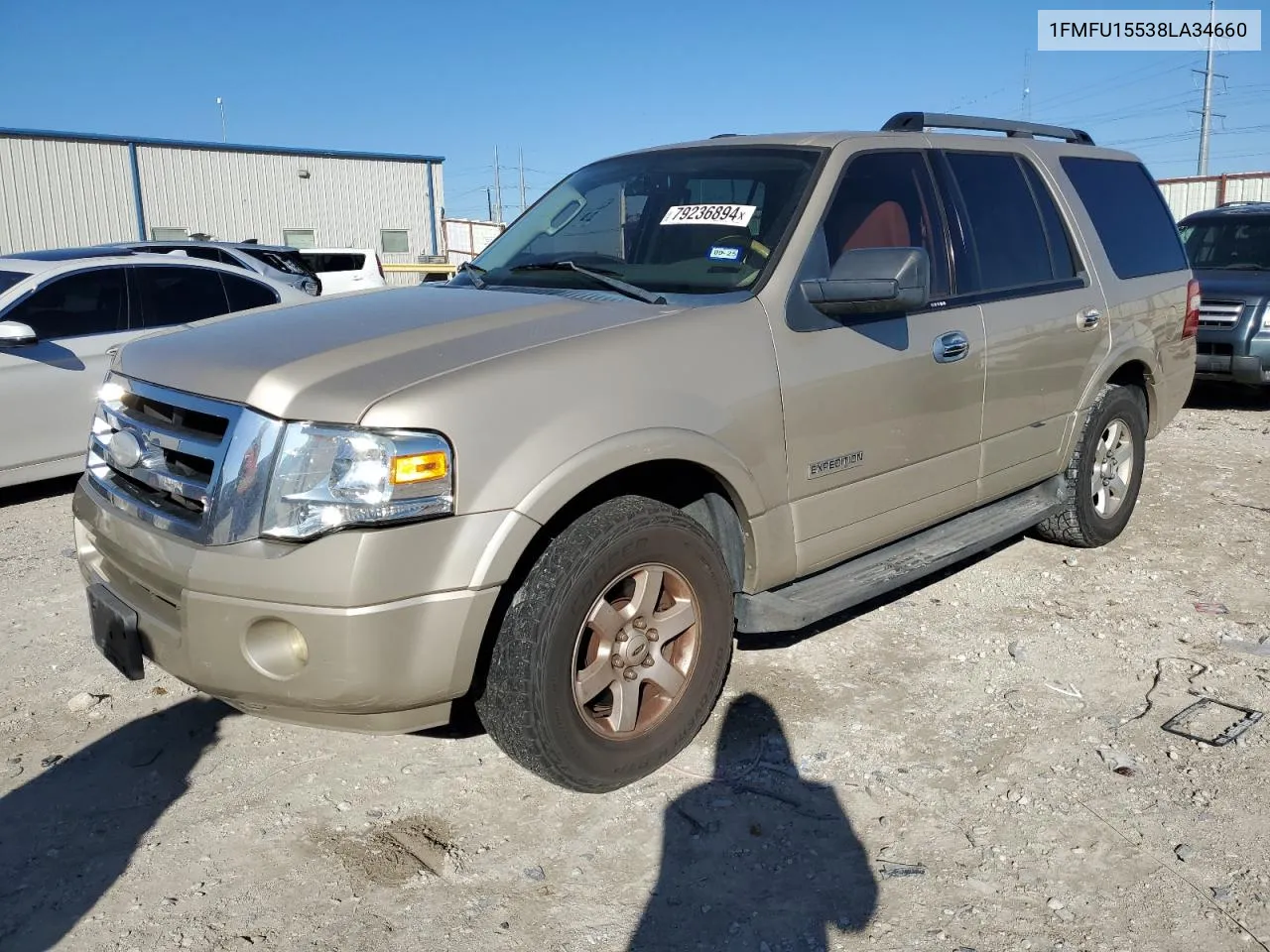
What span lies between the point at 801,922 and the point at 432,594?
4.01ft

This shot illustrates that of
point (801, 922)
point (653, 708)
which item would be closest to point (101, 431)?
point (653, 708)

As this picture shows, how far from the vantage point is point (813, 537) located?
3.55m

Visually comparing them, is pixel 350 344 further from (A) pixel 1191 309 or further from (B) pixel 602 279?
(A) pixel 1191 309

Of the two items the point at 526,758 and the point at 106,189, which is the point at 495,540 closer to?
the point at 526,758

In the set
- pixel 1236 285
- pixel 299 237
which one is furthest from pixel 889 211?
pixel 299 237

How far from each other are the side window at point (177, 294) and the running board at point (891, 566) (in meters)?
5.25

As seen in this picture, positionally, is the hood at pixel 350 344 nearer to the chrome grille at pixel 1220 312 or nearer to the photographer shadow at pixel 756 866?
the photographer shadow at pixel 756 866

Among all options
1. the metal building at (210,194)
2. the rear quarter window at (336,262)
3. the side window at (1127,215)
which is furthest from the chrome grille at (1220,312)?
the metal building at (210,194)

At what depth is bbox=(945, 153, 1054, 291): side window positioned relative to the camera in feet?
14.0

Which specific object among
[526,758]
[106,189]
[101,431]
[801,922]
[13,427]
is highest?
[106,189]

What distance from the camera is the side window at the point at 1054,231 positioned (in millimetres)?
4656

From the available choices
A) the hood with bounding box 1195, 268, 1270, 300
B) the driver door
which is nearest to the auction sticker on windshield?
the driver door

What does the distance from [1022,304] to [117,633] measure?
11.8 ft

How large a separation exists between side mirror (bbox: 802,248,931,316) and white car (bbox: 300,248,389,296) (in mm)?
12594
